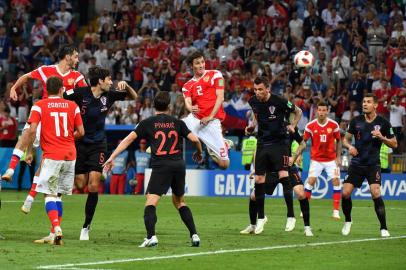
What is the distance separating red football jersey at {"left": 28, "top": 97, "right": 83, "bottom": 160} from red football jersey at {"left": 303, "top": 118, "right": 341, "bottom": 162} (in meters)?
9.42

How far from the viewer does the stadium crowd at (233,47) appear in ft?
103

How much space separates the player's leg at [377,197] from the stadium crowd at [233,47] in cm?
1229

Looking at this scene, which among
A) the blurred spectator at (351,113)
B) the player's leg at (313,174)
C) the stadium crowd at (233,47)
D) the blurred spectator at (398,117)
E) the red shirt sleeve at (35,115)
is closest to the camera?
the red shirt sleeve at (35,115)

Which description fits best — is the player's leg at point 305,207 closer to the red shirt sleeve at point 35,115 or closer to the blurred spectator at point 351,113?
the red shirt sleeve at point 35,115

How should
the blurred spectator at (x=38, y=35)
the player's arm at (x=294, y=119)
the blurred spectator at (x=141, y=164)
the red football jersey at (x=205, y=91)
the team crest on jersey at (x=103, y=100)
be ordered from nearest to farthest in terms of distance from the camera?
1. the team crest on jersey at (x=103, y=100)
2. the player's arm at (x=294, y=119)
3. the red football jersey at (x=205, y=91)
4. the blurred spectator at (x=141, y=164)
5. the blurred spectator at (x=38, y=35)

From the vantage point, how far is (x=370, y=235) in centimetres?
1717

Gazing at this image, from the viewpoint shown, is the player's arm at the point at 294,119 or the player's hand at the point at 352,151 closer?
the player's hand at the point at 352,151

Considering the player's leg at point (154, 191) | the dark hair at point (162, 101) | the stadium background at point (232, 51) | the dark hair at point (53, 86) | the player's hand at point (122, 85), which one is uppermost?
the stadium background at point (232, 51)

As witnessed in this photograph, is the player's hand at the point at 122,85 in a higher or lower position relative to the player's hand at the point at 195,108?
higher

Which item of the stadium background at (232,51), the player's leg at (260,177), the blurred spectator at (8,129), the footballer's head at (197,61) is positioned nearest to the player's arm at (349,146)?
the player's leg at (260,177)

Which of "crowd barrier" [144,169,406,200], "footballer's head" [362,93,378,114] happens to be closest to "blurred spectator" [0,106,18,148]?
"crowd barrier" [144,169,406,200]

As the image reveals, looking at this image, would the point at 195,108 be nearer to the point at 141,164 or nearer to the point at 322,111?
the point at 322,111

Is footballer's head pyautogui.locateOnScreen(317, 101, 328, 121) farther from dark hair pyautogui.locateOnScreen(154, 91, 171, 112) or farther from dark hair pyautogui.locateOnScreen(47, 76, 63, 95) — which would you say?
dark hair pyautogui.locateOnScreen(47, 76, 63, 95)

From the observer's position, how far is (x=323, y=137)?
23531 millimetres
